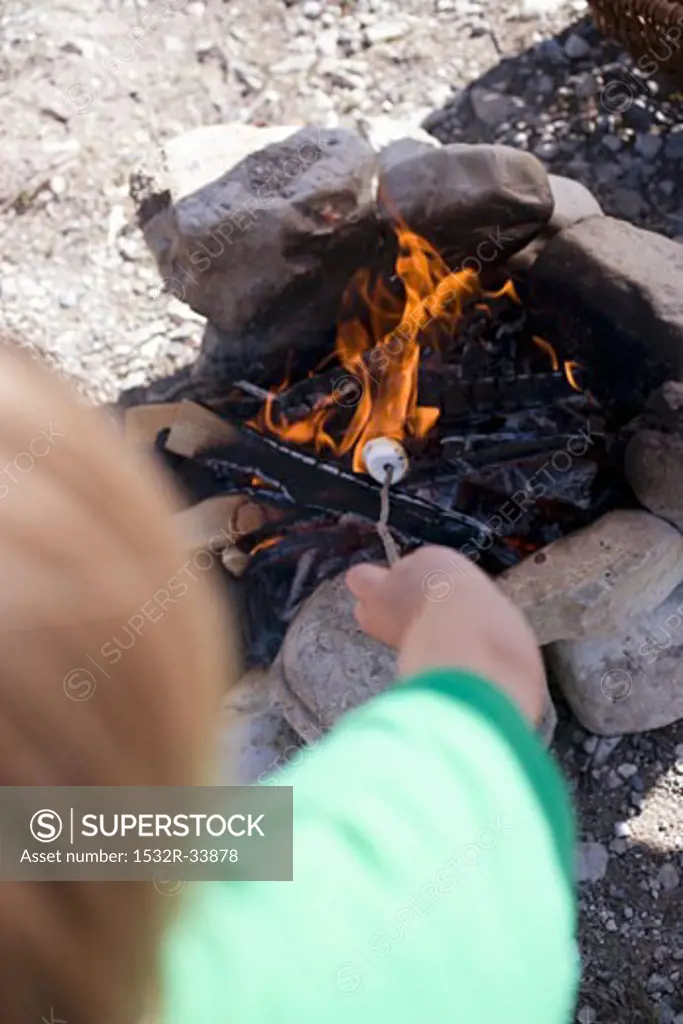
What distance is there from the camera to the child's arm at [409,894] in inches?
26.0

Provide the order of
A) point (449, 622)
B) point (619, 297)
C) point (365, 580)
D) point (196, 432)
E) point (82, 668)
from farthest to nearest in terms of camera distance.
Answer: point (196, 432) → point (619, 297) → point (365, 580) → point (449, 622) → point (82, 668)

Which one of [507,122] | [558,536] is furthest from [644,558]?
[507,122]

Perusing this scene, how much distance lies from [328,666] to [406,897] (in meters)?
0.83

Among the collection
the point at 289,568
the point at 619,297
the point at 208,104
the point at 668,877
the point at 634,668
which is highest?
the point at 208,104

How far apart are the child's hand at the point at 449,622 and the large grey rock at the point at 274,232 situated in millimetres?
704

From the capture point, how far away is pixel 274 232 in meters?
1.63

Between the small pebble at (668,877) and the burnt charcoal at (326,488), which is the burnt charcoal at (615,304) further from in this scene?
the small pebble at (668,877)

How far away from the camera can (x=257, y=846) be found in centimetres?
74

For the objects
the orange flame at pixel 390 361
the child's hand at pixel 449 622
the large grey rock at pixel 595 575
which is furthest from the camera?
the orange flame at pixel 390 361

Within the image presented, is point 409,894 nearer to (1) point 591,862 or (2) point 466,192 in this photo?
(1) point 591,862

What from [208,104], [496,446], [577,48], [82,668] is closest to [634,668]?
[496,446]

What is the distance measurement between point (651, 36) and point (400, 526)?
39.8 inches

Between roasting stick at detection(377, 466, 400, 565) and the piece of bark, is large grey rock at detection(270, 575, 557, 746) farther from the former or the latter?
the piece of bark

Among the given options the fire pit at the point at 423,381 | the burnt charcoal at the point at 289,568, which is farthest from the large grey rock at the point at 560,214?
the burnt charcoal at the point at 289,568
